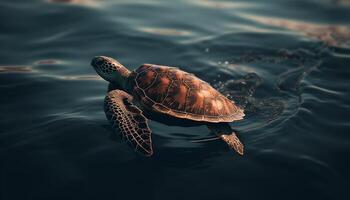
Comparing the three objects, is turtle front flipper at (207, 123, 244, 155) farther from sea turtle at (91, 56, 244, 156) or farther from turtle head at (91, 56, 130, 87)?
turtle head at (91, 56, 130, 87)

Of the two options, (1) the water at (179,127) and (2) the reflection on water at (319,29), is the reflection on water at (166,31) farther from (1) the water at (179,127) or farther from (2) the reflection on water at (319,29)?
(2) the reflection on water at (319,29)

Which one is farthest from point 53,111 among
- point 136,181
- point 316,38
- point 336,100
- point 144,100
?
point 316,38

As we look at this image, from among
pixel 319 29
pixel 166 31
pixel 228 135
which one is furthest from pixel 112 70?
pixel 319 29

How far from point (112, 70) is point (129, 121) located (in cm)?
175

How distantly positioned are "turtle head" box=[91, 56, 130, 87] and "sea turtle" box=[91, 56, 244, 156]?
0.55m

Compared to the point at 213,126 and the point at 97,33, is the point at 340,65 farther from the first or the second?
the point at 97,33

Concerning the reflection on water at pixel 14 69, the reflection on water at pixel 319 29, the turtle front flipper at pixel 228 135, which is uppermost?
the reflection on water at pixel 319 29

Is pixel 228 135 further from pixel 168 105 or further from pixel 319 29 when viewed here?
pixel 319 29

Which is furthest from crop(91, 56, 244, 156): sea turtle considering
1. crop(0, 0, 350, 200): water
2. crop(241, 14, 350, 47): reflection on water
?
crop(241, 14, 350, 47): reflection on water

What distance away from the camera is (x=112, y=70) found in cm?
755

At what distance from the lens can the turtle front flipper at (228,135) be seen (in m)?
5.84

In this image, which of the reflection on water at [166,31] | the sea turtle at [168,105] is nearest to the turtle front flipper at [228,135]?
the sea turtle at [168,105]

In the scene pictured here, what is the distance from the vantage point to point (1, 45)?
9.69 m

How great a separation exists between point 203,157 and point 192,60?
4.06m
